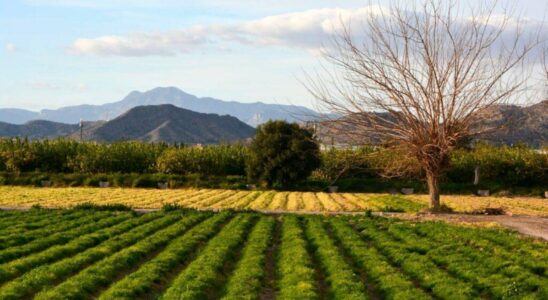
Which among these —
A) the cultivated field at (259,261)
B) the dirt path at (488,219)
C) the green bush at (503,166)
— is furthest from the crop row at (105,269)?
the green bush at (503,166)

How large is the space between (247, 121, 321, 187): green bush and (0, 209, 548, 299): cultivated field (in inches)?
853

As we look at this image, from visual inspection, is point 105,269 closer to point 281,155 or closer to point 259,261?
point 259,261

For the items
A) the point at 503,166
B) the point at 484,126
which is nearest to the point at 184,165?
the point at 503,166

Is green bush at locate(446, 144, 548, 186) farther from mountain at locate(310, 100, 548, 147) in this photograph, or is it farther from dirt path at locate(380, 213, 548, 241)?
dirt path at locate(380, 213, 548, 241)

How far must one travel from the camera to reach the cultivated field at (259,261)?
12227 mm

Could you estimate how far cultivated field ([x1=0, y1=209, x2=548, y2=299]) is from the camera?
12.2 meters

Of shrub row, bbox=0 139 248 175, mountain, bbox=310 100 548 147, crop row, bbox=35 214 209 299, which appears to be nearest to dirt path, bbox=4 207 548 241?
mountain, bbox=310 100 548 147

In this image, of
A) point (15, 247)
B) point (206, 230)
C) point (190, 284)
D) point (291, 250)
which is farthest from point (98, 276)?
point (206, 230)

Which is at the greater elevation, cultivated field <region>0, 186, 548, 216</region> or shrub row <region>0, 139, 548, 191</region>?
shrub row <region>0, 139, 548, 191</region>

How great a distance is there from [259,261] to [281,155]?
29.9 m

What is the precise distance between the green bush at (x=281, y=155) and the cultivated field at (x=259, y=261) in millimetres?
21666

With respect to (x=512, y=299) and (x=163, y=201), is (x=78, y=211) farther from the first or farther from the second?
(x=512, y=299)

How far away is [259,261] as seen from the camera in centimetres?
1522

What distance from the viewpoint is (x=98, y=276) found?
508 inches
